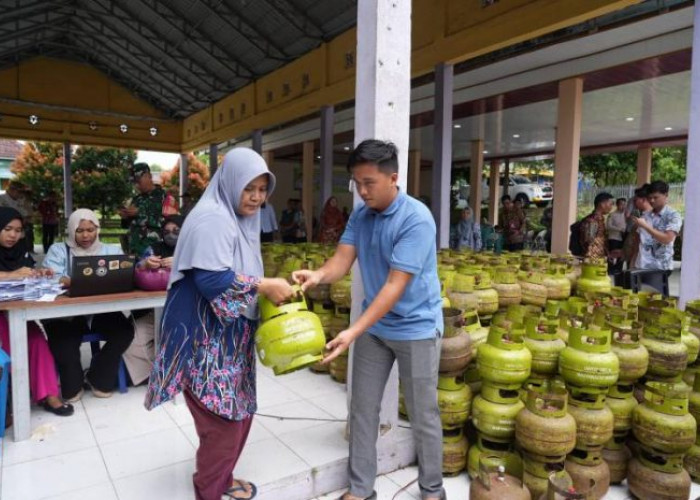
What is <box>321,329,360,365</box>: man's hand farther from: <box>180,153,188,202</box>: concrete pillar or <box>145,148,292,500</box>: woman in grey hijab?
<box>180,153,188,202</box>: concrete pillar

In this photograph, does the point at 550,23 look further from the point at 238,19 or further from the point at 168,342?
the point at 238,19

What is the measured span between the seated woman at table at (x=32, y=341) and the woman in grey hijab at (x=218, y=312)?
57.4 inches

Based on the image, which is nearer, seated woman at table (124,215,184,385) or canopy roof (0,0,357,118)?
seated woman at table (124,215,184,385)

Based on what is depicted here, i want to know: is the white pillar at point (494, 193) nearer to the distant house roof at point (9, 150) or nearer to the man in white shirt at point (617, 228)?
the man in white shirt at point (617, 228)

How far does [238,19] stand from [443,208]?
7079 millimetres

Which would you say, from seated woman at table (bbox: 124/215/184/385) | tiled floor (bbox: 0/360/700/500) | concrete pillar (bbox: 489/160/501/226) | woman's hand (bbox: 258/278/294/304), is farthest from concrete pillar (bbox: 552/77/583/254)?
concrete pillar (bbox: 489/160/501/226)

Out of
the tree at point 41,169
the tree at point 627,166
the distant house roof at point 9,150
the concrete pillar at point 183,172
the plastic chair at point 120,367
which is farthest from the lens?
the distant house roof at point 9,150

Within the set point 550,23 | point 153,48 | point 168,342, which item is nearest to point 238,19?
point 153,48

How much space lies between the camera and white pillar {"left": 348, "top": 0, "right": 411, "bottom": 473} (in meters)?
2.39

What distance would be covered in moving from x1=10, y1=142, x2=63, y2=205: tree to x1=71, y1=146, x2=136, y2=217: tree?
90 cm

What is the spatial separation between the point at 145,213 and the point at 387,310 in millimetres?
3209

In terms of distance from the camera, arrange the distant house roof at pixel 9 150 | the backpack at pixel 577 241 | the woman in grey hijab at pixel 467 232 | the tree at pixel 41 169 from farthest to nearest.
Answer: the distant house roof at pixel 9 150 → the tree at pixel 41 169 → the woman in grey hijab at pixel 467 232 → the backpack at pixel 577 241

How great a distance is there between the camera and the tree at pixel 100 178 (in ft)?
69.8

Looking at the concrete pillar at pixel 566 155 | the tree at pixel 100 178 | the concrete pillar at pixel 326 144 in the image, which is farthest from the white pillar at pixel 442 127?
the tree at pixel 100 178
